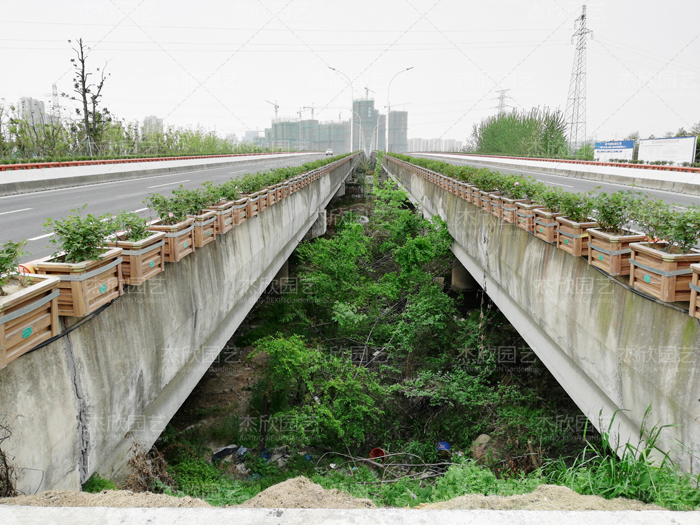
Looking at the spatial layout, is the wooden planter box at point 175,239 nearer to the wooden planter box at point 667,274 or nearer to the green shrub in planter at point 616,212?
the wooden planter box at point 667,274

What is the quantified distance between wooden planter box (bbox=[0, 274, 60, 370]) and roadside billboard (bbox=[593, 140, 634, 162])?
121ft

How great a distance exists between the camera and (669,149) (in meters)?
27.7

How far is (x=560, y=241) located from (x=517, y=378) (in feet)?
16.4

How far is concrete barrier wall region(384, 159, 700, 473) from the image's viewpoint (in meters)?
4.55

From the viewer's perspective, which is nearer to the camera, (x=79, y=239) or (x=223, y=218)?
(x=79, y=239)

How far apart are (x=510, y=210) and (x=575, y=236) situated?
3.01 metres

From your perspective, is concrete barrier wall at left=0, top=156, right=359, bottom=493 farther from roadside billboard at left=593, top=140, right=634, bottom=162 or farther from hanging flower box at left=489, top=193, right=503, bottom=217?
roadside billboard at left=593, top=140, right=634, bottom=162

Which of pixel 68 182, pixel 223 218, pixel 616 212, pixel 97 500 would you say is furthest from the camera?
pixel 68 182

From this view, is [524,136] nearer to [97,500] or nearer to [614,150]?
[614,150]

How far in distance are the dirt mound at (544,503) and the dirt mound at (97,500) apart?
1.85m

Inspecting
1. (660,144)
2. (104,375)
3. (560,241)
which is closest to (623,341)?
(560,241)

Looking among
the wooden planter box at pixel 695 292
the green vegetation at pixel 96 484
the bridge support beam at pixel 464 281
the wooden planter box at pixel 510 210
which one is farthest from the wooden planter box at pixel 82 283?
the bridge support beam at pixel 464 281

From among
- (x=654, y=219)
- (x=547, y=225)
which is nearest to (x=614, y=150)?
(x=547, y=225)

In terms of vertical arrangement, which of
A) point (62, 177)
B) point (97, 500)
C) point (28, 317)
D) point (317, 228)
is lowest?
point (317, 228)
